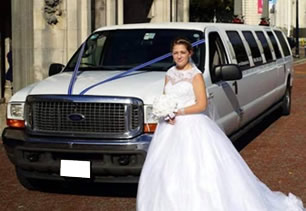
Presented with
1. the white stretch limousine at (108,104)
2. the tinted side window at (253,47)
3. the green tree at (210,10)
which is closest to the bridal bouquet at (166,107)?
the white stretch limousine at (108,104)

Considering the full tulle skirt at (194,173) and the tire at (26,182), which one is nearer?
the full tulle skirt at (194,173)

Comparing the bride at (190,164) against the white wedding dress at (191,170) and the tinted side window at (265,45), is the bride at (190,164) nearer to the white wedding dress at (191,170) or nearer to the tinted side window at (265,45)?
the white wedding dress at (191,170)

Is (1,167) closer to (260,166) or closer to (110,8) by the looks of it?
(260,166)

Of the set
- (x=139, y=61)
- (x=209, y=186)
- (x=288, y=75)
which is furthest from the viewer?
(x=288, y=75)

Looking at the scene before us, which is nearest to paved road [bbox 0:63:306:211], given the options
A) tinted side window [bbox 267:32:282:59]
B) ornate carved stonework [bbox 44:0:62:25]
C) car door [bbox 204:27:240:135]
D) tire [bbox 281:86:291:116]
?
car door [bbox 204:27:240:135]

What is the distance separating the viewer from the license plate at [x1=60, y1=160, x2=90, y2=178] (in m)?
6.63

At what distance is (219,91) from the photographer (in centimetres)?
779

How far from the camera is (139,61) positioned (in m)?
7.87

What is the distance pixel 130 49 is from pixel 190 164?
300 cm

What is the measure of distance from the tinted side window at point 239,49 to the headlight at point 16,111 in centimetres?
324

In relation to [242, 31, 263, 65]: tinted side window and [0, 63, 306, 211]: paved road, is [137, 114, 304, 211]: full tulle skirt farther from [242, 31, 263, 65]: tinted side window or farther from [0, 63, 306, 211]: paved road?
[242, 31, 263, 65]: tinted side window

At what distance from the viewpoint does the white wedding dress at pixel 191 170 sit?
17.7 feet

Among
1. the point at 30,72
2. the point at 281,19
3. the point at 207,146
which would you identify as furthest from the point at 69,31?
the point at 281,19

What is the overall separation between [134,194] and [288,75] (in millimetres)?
7118
